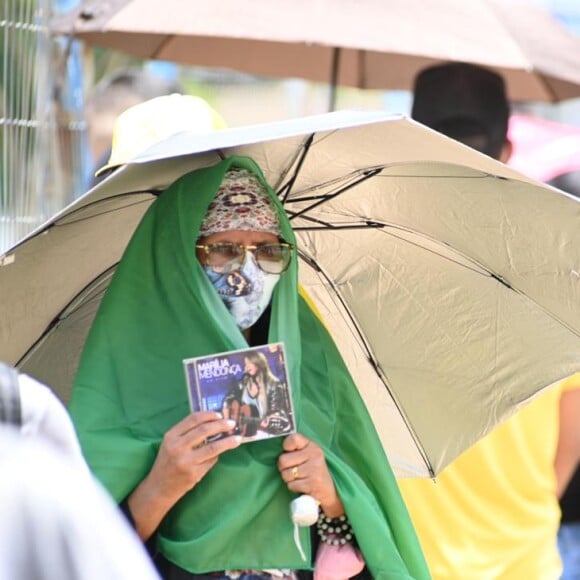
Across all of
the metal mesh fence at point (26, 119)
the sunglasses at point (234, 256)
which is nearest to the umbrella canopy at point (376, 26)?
the metal mesh fence at point (26, 119)

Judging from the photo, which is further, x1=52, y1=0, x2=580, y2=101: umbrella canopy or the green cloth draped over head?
x1=52, y1=0, x2=580, y2=101: umbrella canopy

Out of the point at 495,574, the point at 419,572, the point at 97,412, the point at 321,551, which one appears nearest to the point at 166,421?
the point at 97,412

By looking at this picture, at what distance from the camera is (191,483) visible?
295 centimetres

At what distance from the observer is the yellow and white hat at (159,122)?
3.46 m

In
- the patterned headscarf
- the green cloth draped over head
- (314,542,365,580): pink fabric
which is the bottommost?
(314,542,365,580): pink fabric

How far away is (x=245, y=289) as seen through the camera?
3.20 meters

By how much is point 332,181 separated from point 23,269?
0.76 m

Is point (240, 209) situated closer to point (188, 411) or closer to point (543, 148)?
point (188, 411)

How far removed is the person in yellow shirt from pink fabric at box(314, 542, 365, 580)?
0.87m

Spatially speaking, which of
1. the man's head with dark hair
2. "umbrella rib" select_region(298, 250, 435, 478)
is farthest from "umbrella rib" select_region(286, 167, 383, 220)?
the man's head with dark hair

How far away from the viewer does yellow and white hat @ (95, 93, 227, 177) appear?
3.46 meters

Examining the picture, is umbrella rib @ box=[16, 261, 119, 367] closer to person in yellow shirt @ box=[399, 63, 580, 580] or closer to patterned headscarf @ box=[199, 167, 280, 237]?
patterned headscarf @ box=[199, 167, 280, 237]

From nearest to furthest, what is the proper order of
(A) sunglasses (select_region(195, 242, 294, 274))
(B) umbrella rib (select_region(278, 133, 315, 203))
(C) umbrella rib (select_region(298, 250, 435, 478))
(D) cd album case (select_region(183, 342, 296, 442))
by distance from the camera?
(D) cd album case (select_region(183, 342, 296, 442)) → (A) sunglasses (select_region(195, 242, 294, 274)) → (B) umbrella rib (select_region(278, 133, 315, 203)) → (C) umbrella rib (select_region(298, 250, 435, 478))

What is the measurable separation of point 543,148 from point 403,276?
4003 millimetres
